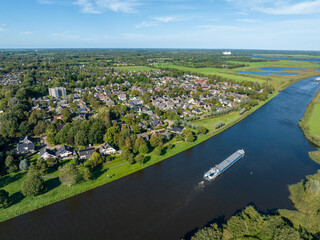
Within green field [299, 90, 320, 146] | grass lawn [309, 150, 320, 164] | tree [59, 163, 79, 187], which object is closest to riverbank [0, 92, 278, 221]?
tree [59, 163, 79, 187]

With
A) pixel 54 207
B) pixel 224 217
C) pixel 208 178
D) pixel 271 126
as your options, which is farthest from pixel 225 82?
pixel 54 207

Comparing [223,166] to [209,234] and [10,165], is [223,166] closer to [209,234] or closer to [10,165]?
[209,234]

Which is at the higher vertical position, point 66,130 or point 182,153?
point 66,130

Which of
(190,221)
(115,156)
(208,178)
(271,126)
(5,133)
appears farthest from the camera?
(271,126)

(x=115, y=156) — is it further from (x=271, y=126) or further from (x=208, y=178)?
(x=271, y=126)

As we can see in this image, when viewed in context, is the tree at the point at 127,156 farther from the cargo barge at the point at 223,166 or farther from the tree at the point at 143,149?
the cargo barge at the point at 223,166

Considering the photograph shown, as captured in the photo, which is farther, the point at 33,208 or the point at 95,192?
the point at 95,192
